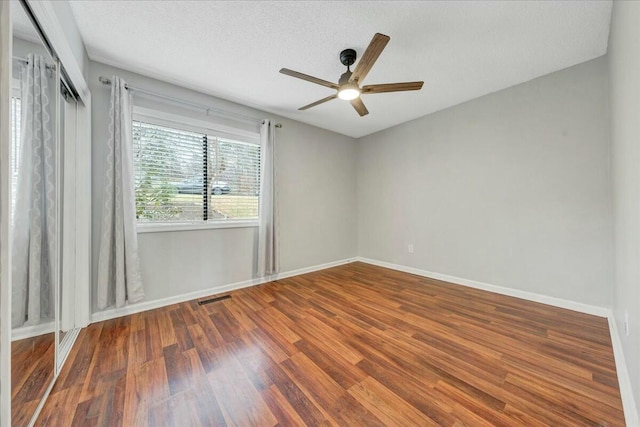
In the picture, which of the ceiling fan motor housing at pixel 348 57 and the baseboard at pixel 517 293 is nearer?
the ceiling fan motor housing at pixel 348 57

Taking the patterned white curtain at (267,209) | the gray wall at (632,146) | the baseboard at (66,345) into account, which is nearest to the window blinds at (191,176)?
the patterned white curtain at (267,209)

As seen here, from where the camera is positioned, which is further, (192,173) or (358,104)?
(192,173)

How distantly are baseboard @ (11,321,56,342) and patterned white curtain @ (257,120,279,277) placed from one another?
1984mm

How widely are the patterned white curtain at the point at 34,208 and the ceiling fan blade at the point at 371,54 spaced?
194cm

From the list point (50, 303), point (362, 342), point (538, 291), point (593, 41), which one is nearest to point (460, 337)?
point (362, 342)

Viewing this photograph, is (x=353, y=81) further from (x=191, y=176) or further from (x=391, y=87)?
(x=191, y=176)

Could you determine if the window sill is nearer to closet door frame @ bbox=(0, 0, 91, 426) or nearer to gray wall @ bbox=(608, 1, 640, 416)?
closet door frame @ bbox=(0, 0, 91, 426)

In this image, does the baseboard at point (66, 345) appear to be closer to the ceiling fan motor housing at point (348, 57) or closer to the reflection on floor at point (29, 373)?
the reflection on floor at point (29, 373)

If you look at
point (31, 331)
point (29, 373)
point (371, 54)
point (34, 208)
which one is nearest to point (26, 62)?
point (34, 208)

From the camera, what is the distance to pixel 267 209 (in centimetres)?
336

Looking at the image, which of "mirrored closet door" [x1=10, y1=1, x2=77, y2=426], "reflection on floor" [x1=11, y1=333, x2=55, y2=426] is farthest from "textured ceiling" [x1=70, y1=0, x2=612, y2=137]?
"reflection on floor" [x1=11, y1=333, x2=55, y2=426]

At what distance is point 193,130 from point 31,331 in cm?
228

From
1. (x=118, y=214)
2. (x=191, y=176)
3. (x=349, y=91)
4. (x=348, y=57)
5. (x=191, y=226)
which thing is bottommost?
(x=191, y=226)

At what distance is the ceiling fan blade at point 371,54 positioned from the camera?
155cm
